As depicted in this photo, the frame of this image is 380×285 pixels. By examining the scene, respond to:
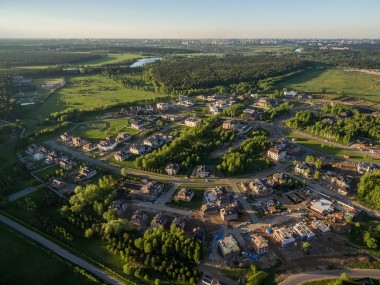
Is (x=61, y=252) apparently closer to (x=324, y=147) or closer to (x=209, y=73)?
(x=324, y=147)

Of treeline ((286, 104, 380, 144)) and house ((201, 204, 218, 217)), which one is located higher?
treeline ((286, 104, 380, 144))

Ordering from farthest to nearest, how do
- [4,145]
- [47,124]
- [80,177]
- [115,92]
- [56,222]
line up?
[115,92], [47,124], [4,145], [80,177], [56,222]

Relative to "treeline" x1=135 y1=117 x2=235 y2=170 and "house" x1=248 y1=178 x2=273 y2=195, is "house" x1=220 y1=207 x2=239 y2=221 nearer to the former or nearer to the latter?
"house" x1=248 y1=178 x2=273 y2=195

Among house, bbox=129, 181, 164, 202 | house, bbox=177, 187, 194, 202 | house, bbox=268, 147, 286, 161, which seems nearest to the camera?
house, bbox=177, 187, 194, 202

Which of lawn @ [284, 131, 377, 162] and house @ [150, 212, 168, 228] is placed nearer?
house @ [150, 212, 168, 228]

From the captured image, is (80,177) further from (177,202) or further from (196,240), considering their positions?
(196,240)

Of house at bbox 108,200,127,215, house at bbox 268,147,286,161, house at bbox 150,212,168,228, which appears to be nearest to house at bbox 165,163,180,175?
house at bbox 108,200,127,215

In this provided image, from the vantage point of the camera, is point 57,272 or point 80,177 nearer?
point 57,272

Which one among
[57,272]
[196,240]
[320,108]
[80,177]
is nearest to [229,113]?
[320,108]
